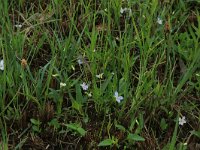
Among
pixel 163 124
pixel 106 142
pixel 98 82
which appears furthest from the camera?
pixel 98 82

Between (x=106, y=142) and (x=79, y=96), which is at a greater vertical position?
(x=79, y=96)

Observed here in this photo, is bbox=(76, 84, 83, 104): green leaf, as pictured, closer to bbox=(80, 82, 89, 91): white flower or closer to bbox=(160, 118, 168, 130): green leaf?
bbox=(80, 82, 89, 91): white flower

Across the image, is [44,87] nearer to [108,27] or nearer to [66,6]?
[108,27]

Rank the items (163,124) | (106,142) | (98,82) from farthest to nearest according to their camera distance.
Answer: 1. (98,82)
2. (163,124)
3. (106,142)

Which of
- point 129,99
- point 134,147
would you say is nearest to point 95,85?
point 129,99

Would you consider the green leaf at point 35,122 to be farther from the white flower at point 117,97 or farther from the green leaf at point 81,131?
the white flower at point 117,97

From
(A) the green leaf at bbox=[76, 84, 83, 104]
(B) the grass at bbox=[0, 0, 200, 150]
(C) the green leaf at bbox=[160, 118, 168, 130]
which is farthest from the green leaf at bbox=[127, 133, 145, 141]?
(A) the green leaf at bbox=[76, 84, 83, 104]

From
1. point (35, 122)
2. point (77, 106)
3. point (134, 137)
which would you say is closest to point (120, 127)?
point (134, 137)

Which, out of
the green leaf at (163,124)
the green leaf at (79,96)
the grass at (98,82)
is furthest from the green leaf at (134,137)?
the green leaf at (79,96)

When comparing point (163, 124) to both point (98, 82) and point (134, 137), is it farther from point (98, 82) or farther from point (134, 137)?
point (98, 82)
